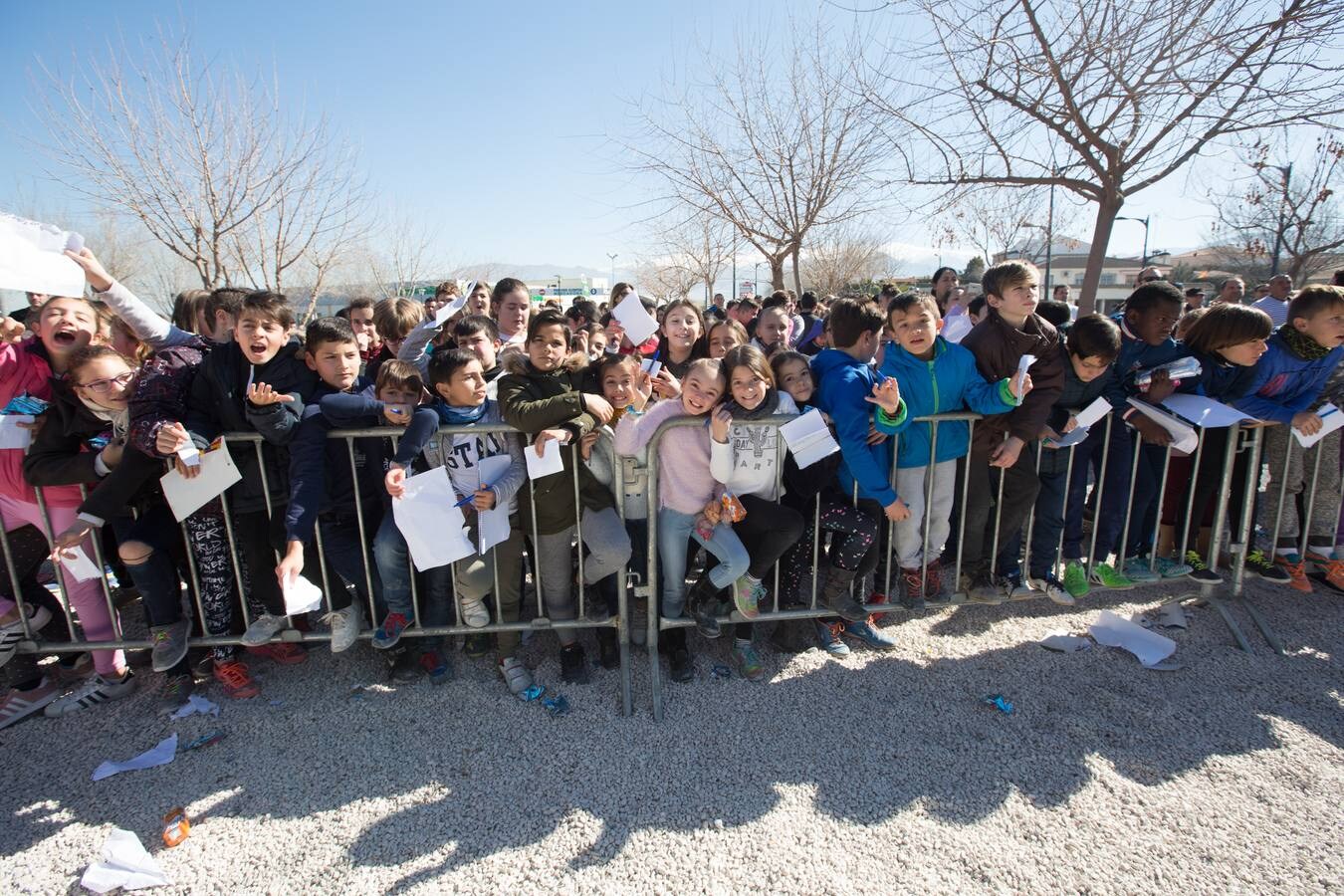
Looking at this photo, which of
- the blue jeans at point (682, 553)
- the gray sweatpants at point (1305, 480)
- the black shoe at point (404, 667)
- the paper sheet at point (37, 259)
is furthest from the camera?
the gray sweatpants at point (1305, 480)

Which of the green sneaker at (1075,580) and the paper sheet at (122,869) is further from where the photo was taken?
the green sneaker at (1075,580)

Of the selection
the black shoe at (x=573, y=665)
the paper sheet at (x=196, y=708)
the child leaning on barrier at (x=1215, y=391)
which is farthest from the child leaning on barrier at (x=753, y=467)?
the paper sheet at (x=196, y=708)

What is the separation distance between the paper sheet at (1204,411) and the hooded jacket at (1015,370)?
2.43 ft

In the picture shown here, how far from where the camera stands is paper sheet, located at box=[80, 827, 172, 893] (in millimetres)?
2387

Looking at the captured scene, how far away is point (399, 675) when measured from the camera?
3.59 meters

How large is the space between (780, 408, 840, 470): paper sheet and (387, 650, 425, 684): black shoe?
2.37 meters

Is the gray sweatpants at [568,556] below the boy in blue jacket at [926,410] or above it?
below

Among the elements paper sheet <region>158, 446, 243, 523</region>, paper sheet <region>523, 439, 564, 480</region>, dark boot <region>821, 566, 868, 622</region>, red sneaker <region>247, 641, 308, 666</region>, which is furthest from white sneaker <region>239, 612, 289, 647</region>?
dark boot <region>821, 566, 868, 622</region>

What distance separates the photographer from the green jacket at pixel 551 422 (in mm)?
3303

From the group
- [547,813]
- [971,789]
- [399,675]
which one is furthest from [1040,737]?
[399,675]

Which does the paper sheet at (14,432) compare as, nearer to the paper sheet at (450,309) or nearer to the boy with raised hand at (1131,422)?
the paper sheet at (450,309)

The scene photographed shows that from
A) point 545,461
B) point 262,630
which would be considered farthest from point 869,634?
point 262,630

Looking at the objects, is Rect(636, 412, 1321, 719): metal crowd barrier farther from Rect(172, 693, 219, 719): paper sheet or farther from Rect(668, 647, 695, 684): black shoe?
Rect(172, 693, 219, 719): paper sheet

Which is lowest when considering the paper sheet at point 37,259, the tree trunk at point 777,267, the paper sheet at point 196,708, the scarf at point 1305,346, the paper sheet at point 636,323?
the paper sheet at point 196,708
